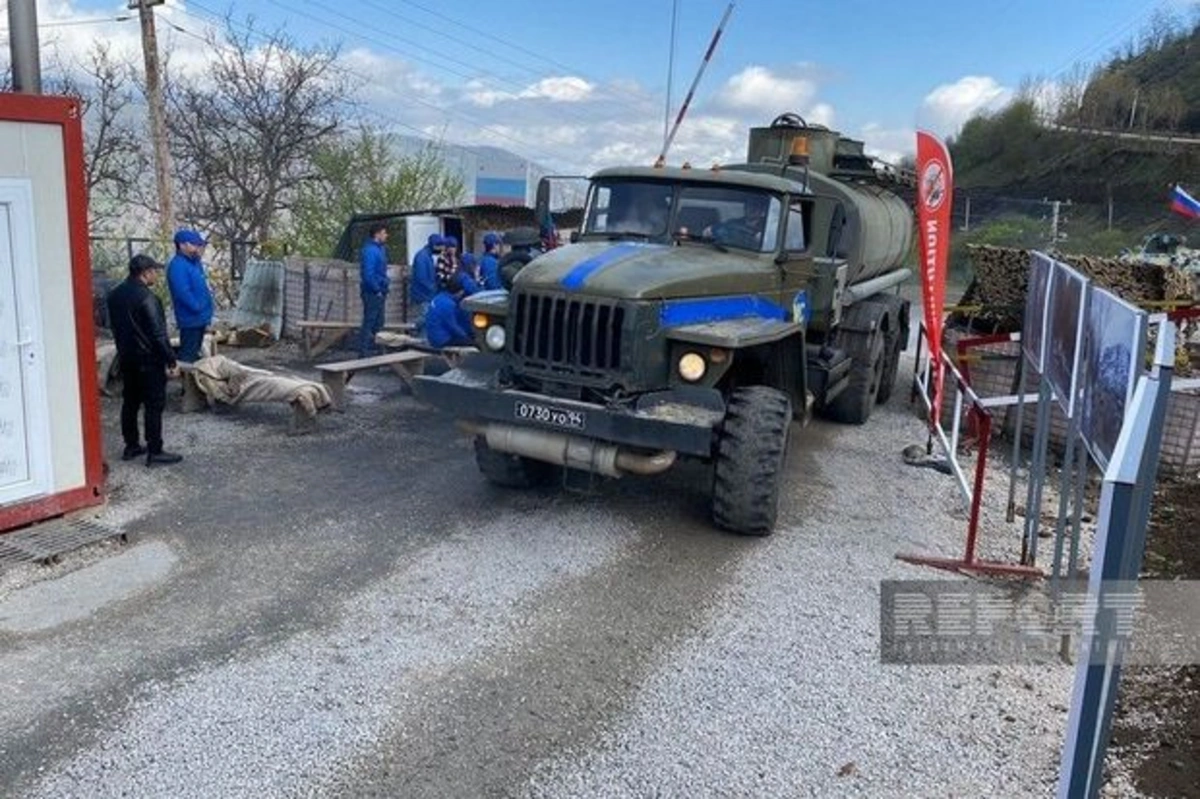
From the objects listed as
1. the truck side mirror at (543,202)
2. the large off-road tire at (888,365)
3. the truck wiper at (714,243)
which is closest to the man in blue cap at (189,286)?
the truck side mirror at (543,202)

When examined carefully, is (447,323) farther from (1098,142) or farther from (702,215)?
(1098,142)

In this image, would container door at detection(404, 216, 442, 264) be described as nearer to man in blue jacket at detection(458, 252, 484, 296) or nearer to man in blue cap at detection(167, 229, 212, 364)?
man in blue jacket at detection(458, 252, 484, 296)

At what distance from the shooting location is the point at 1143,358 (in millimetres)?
3594

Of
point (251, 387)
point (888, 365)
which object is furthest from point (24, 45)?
point (888, 365)

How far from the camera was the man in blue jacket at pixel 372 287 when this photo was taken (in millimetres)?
11258

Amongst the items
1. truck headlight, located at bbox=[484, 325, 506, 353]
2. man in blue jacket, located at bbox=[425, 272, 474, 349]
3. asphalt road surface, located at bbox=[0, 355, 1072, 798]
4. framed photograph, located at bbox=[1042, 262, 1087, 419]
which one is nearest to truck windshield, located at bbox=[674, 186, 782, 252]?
truck headlight, located at bbox=[484, 325, 506, 353]

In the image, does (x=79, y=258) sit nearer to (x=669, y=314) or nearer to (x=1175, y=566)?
(x=669, y=314)

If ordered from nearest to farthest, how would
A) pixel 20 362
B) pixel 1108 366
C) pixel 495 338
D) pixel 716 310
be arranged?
pixel 1108 366 → pixel 20 362 → pixel 716 310 → pixel 495 338

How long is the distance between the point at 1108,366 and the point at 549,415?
3052mm

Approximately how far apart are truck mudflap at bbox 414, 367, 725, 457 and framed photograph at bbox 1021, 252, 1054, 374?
2.13 meters

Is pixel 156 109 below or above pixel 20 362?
above

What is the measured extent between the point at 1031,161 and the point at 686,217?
1426 inches

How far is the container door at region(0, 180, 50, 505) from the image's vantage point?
5340mm

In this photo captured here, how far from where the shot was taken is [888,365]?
35.3 ft
